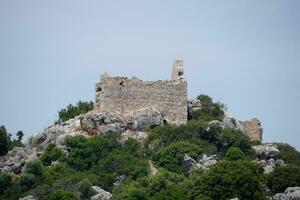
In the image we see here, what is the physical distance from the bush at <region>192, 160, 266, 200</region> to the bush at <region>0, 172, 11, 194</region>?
36.8 feet

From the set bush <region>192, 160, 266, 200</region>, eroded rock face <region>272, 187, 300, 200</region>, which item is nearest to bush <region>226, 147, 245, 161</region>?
bush <region>192, 160, 266, 200</region>

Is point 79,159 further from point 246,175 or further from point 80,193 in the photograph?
point 246,175

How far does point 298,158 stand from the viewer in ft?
300

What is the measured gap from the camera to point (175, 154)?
88.8 m

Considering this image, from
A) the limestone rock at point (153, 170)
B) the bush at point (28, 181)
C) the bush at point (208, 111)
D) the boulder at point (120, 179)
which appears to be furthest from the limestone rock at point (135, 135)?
the bush at point (28, 181)

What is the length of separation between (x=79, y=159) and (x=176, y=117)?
6356 millimetres

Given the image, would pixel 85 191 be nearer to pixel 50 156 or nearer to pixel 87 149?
pixel 87 149

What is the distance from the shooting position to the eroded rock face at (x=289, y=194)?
269 feet

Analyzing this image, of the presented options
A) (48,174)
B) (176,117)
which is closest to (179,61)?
(176,117)

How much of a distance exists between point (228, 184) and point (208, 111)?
13.2 metres

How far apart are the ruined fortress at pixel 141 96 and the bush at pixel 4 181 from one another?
23.4 feet

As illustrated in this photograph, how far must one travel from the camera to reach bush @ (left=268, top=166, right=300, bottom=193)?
8475 cm

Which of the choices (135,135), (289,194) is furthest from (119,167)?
(289,194)

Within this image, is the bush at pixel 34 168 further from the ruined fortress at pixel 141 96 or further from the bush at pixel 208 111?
the bush at pixel 208 111
